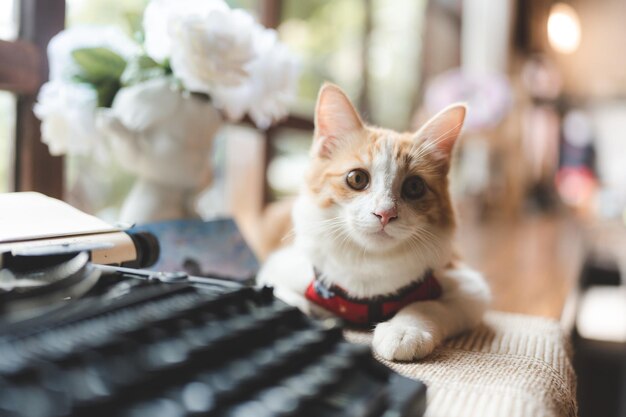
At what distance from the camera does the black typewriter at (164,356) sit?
42 centimetres

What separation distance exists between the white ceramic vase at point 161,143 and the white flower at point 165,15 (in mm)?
74

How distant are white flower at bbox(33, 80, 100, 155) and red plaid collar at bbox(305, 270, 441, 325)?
0.55 meters

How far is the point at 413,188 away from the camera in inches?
36.1

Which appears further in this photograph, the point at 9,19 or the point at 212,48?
the point at 9,19

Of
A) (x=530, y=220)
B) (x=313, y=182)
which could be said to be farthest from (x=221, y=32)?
(x=530, y=220)

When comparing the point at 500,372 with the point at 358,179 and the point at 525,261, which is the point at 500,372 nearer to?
the point at 358,179

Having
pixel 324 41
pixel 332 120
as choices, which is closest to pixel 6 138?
pixel 332 120

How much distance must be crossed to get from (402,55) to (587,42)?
193 inches

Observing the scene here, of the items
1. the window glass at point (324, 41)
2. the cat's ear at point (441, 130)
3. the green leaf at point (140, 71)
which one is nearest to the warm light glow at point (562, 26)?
the window glass at point (324, 41)

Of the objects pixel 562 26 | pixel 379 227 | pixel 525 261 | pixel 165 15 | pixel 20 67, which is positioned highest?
pixel 562 26

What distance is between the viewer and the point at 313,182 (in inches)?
38.9

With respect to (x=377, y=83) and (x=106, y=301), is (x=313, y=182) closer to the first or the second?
(x=106, y=301)

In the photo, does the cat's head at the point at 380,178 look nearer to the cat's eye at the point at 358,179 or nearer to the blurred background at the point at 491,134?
the cat's eye at the point at 358,179

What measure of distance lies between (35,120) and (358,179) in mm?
738
